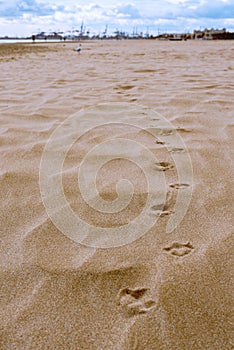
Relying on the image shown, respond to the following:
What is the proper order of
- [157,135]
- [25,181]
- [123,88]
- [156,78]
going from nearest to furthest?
[25,181] → [157,135] → [123,88] → [156,78]

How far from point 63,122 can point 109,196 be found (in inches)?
49.2

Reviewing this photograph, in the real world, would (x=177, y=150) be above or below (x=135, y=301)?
above

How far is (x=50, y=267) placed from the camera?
1127mm

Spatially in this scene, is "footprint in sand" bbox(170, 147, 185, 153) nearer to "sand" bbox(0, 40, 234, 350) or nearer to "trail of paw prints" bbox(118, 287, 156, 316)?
"sand" bbox(0, 40, 234, 350)

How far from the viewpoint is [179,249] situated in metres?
1.20

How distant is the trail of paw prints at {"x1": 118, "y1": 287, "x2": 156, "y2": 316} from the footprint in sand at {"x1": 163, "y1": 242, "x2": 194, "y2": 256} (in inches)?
8.0

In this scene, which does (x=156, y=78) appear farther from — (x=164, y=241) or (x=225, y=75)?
(x=164, y=241)

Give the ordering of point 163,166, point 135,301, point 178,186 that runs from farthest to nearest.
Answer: point 163,166, point 178,186, point 135,301

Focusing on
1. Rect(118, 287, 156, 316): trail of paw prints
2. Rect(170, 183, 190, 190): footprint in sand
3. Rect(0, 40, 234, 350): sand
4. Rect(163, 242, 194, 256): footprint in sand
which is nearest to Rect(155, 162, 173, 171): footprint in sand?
Rect(0, 40, 234, 350): sand

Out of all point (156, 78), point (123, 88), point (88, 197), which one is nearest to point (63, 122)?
point (88, 197)

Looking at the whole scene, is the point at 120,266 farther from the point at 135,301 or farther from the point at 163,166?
the point at 163,166

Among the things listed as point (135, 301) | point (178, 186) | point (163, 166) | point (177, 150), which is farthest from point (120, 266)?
point (177, 150)

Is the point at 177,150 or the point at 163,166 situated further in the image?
the point at 177,150

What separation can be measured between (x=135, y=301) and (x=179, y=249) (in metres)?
0.28
